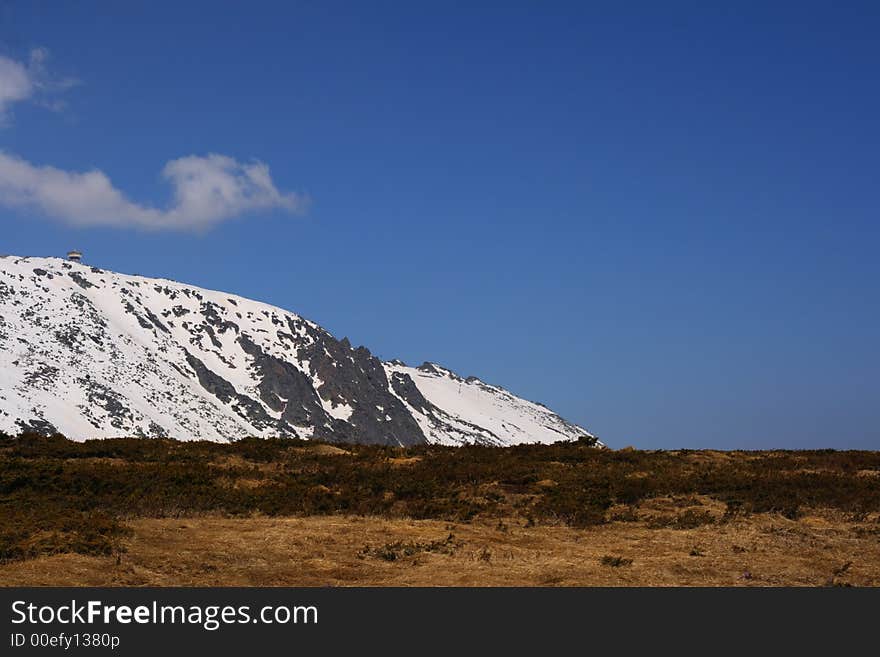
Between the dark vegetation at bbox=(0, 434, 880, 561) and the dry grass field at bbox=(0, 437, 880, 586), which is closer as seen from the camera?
the dry grass field at bbox=(0, 437, 880, 586)

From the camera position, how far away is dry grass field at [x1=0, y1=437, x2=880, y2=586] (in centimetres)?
1973

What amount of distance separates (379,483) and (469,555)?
9.13 m

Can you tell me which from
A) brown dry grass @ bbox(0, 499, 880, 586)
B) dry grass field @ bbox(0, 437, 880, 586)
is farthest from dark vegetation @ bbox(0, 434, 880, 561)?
brown dry grass @ bbox(0, 499, 880, 586)

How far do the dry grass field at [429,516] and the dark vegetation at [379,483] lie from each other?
0.31ft

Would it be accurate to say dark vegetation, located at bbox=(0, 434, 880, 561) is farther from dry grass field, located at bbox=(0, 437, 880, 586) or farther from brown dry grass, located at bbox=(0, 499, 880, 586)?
brown dry grass, located at bbox=(0, 499, 880, 586)

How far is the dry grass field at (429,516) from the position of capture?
64.7 feet

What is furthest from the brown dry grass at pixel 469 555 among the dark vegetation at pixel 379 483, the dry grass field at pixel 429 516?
the dark vegetation at pixel 379 483

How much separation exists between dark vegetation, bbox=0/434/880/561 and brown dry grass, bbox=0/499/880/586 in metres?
0.94

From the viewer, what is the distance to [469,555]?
2142cm

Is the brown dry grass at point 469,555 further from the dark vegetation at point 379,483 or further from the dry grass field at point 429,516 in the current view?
the dark vegetation at point 379,483

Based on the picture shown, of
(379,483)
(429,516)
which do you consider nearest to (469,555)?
(429,516)

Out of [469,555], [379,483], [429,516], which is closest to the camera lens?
[469,555]

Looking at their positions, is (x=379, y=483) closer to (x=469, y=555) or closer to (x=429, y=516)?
(x=429, y=516)
